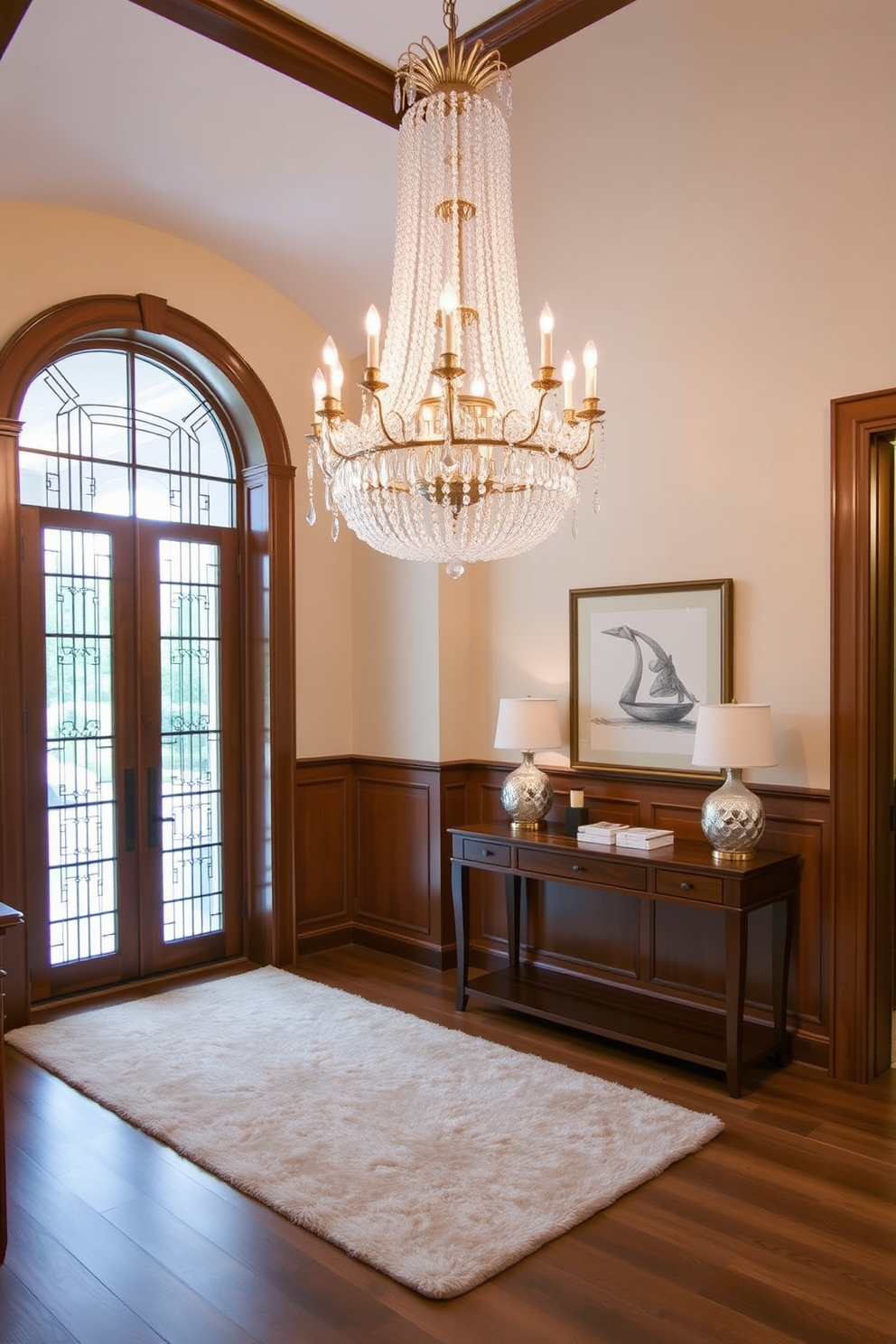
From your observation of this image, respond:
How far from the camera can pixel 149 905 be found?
4895mm

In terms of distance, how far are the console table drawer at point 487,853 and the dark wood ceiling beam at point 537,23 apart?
3112 mm

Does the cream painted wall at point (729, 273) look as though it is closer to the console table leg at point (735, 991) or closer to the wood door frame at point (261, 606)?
the console table leg at point (735, 991)

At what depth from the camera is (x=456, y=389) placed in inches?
112

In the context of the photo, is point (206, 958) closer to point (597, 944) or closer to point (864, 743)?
point (597, 944)

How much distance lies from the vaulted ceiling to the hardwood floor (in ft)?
12.2

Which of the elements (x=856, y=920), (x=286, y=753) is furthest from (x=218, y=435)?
(x=856, y=920)

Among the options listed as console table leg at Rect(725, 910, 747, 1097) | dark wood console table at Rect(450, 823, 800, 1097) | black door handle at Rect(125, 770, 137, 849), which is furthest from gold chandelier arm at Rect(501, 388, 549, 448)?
black door handle at Rect(125, 770, 137, 849)

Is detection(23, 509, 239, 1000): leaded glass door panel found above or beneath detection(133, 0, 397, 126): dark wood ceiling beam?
beneath

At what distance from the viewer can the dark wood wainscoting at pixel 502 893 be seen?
383cm

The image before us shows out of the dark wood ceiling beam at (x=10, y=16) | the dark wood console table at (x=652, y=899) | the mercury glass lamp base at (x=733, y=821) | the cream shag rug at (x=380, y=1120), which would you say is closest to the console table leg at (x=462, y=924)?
the dark wood console table at (x=652, y=899)

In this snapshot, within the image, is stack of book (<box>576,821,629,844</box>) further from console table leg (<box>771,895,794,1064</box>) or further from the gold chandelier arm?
the gold chandelier arm

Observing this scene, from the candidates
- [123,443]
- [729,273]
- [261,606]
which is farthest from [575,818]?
[123,443]

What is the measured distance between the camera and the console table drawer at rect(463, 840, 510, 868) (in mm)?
4281

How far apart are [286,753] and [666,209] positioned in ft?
10.3
